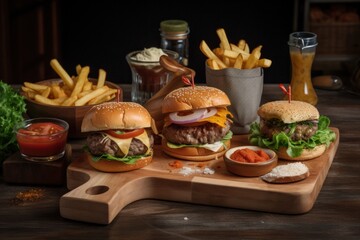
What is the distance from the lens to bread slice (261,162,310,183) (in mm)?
2725

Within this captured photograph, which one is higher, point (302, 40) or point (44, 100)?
point (302, 40)

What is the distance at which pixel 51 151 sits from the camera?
288 centimetres

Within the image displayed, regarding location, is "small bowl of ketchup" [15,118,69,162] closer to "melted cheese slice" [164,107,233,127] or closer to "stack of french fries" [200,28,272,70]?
"melted cheese slice" [164,107,233,127]

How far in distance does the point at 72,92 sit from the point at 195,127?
2.07ft

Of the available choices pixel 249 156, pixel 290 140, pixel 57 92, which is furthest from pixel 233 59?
pixel 57 92

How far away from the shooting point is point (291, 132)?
2.97 m

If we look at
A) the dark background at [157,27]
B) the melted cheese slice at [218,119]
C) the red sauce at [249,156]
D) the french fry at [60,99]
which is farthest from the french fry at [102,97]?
the dark background at [157,27]

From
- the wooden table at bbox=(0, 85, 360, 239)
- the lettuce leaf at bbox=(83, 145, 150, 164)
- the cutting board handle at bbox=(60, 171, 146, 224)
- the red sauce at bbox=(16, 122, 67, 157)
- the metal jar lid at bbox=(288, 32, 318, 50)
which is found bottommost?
the wooden table at bbox=(0, 85, 360, 239)

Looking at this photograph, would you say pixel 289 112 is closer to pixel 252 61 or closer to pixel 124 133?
pixel 252 61

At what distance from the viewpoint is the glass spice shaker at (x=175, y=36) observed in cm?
381

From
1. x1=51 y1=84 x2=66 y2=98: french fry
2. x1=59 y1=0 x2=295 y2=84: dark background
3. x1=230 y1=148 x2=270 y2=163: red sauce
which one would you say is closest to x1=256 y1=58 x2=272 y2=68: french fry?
x1=230 y1=148 x2=270 y2=163: red sauce

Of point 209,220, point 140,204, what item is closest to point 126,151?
point 140,204

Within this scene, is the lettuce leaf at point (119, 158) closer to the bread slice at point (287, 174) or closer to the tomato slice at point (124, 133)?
the tomato slice at point (124, 133)

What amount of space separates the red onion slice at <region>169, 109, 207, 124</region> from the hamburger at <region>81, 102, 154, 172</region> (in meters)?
0.14
